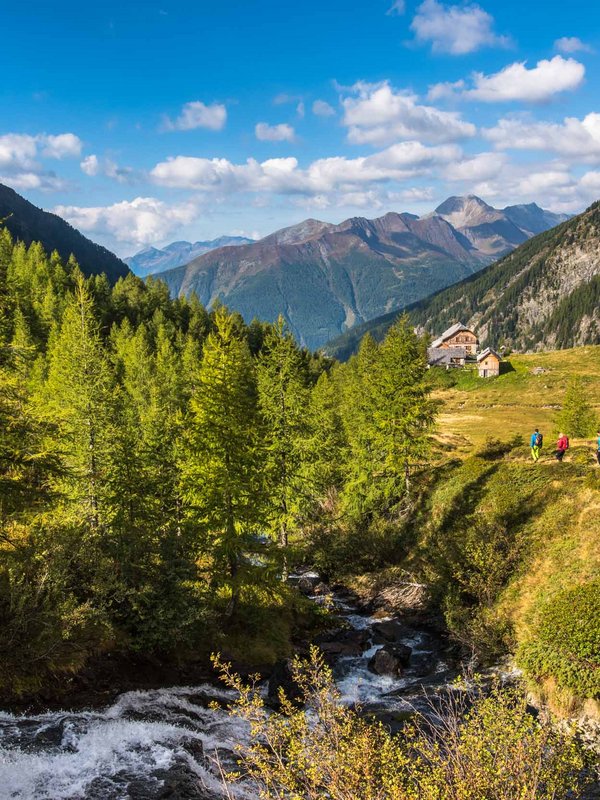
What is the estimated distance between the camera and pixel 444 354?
149m

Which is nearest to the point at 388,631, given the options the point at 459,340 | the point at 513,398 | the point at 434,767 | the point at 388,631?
the point at 388,631

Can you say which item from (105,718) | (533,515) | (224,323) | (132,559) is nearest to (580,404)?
(533,515)

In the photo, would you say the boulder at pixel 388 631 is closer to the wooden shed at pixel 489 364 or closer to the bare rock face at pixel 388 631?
the bare rock face at pixel 388 631

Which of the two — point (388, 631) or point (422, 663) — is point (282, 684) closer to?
point (422, 663)

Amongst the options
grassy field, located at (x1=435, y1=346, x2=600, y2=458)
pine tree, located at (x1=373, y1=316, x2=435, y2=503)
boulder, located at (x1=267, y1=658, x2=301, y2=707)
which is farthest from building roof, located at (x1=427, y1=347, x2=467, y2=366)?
boulder, located at (x1=267, y1=658, x2=301, y2=707)

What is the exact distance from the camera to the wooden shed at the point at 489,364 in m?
118

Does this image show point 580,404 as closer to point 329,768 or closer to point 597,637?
point 597,637

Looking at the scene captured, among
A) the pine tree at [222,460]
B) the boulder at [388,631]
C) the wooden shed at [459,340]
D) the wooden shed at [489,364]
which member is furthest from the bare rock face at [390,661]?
the wooden shed at [459,340]

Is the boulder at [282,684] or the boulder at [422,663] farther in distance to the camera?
the boulder at [422,663]

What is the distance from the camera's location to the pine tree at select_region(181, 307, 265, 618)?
69.0 ft

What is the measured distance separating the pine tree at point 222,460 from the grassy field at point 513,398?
91.8 ft

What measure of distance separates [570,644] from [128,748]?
14.1 metres

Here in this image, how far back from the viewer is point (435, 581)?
87.9 feet

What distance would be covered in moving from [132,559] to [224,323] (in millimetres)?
10524
